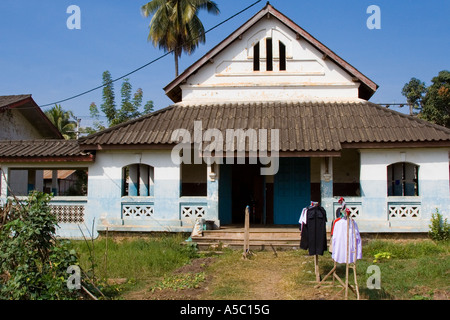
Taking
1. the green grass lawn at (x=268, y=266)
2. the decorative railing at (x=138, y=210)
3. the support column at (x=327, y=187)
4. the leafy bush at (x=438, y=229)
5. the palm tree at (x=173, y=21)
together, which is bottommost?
the green grass lawn at (x=268, y=266)

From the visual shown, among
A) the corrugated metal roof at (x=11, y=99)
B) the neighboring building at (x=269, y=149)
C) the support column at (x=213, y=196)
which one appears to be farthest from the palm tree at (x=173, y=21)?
the support column at (x=213, y=196)

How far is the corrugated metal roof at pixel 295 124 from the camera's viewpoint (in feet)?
39.5

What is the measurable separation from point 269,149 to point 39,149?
775 cm

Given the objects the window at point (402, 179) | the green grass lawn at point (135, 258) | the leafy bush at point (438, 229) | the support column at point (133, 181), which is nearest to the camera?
the green grass lawn at point (135, 258)

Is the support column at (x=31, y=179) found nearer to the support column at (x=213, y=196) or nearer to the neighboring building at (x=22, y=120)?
the neighboring building at (x=22, y=120)

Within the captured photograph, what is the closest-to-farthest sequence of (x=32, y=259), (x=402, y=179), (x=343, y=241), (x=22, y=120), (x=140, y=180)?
(x=32, y=259)
(x=343, y=241)
(x=402, y=179)
(x=140, y=180)
(x=22, y=120)

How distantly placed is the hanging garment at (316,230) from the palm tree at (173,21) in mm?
19705

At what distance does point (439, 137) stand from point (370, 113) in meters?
2.21

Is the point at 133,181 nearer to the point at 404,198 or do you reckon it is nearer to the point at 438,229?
the point at 404,198

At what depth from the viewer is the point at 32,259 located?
655cm

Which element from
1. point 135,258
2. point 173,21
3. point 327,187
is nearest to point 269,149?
point 327,187
